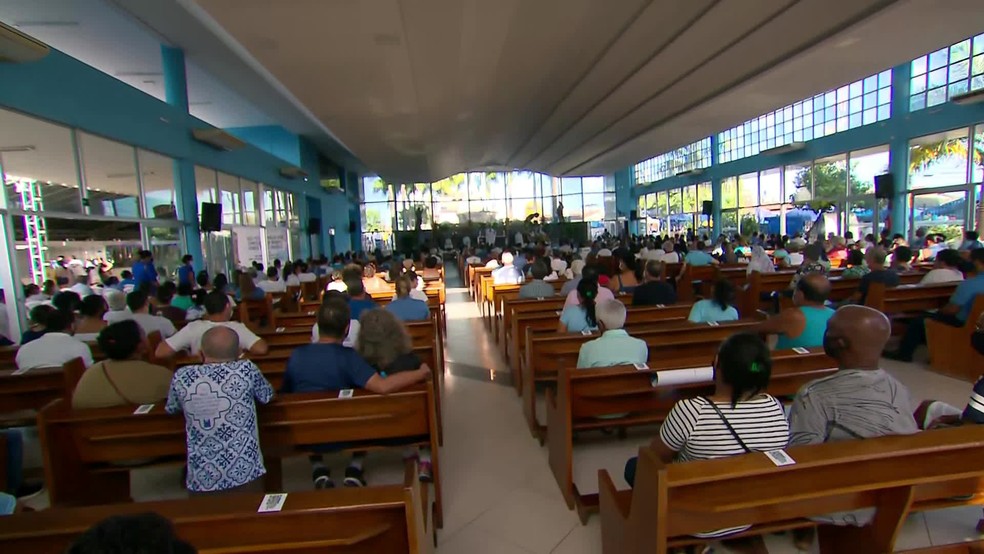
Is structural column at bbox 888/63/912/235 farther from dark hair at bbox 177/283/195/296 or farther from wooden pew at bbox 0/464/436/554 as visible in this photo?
wooden pew at bbox 0/464/436/554

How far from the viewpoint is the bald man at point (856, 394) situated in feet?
5.74

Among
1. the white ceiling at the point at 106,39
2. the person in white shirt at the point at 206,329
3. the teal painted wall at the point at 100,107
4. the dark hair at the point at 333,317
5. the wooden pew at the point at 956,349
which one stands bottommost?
the wooden pew at the point at 956,349

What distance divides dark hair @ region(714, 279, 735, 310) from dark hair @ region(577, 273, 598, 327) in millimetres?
897

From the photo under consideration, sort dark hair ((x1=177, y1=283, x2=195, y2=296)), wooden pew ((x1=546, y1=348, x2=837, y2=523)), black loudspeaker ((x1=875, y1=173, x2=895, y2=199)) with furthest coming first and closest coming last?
black loudspeaker ((x1=875, y1=173, x2=895, y2=199)) → dark hair ((x1=177, y1=283, x2=195, y2=296)) → wooden pew ((x1=546, y1=348, x2=837, y2=523))

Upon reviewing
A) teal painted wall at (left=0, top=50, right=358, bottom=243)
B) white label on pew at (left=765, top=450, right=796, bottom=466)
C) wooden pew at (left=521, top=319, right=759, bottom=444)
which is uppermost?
teal painted wall at (left=0, top=50, right=358, bottom=243)

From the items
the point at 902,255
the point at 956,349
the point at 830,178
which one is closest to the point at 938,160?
the point at 830,178

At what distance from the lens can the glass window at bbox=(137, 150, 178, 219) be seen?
7.81 m

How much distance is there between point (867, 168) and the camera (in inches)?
485

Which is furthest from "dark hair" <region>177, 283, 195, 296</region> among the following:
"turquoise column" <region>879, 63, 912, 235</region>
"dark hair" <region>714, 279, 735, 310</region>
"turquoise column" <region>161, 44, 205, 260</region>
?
"turquoise column" <region>879, 63, 912, 235</region>

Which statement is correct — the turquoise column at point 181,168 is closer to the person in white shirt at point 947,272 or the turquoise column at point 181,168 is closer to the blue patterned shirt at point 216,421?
the blue patterned shirt at point 216,421

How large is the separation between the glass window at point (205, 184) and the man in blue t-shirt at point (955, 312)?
31.4 ft

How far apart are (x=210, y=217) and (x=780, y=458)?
905 centimetres

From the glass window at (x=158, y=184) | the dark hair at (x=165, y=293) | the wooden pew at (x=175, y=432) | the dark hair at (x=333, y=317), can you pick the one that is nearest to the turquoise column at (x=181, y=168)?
the glass window at (x=158, y=184)

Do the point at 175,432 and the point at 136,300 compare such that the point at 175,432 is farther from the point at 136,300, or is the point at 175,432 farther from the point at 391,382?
the point at 136,300
